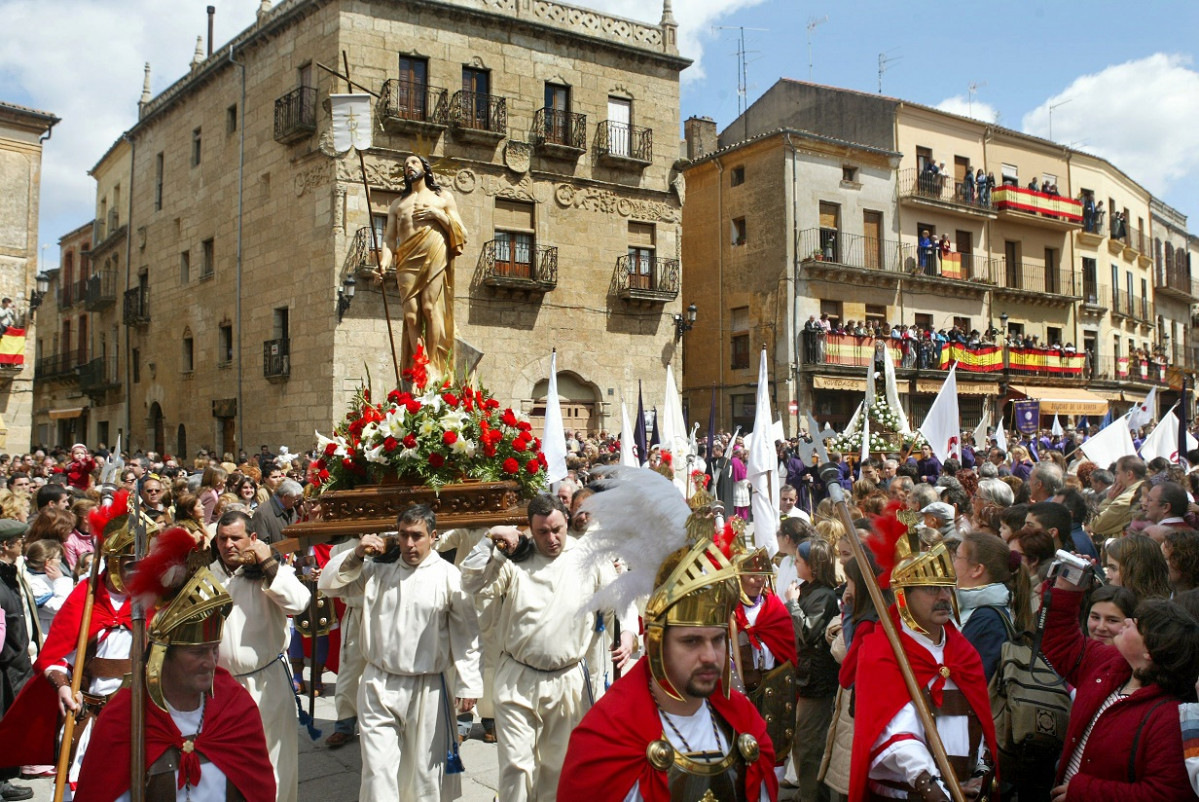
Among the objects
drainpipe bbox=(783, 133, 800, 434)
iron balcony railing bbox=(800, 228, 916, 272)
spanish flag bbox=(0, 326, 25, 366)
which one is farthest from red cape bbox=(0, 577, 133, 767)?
iron balcony railing bbox=(800, 228, 916, 272)

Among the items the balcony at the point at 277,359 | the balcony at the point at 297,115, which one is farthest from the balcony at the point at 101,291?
the balcony at the point at 297,115

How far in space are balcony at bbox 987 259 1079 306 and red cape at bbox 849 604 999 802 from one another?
109 feet

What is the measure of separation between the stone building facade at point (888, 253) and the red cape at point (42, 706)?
79.4 feet

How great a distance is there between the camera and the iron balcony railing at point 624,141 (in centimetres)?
2536

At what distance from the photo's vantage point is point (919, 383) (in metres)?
30.6

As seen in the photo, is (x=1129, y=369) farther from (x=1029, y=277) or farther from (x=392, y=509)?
(x=392, y=509)

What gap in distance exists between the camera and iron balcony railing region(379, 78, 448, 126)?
73.4 ft

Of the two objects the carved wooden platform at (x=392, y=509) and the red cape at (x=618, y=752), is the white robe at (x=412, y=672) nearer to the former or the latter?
the carved wooden platform at (x=392, y=509)

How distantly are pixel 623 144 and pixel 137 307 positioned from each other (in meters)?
17.2

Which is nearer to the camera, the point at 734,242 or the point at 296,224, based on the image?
the point at 296,224

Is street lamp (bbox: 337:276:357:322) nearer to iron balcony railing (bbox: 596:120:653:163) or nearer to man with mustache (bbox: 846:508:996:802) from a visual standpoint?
iron balcony railing (bbox: 596:120:653:163)

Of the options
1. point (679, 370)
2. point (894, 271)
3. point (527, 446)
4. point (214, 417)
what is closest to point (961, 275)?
point (894, 271)

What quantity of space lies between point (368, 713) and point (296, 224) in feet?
66.0

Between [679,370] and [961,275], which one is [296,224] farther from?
[961,275]
